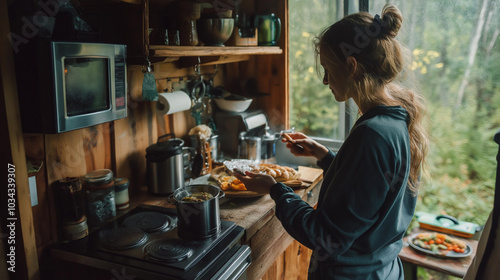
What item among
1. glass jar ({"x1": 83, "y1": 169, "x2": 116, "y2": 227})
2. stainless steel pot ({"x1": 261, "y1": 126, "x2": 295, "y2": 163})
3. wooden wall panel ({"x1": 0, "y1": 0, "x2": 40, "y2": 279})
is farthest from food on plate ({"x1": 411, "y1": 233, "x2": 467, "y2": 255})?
wooden wall panel ({"x1": 0, "y1": 0, "x2": 40, "y2": 279})

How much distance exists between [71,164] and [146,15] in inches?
26.4

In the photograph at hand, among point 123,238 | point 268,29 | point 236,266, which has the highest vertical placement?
point 268,29

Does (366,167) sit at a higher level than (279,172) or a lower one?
higher

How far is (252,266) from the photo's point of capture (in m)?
1.67

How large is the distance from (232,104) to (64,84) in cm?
130

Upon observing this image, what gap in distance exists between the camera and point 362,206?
1.05 m

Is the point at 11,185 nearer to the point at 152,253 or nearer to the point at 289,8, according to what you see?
the point at 152,253

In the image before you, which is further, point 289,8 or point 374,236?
point 289,8

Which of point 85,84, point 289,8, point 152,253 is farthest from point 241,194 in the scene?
point 289,8

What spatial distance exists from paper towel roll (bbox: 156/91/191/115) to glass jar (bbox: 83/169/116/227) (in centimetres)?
47

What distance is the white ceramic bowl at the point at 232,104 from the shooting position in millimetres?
2430

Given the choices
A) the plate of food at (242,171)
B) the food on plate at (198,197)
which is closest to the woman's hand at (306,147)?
the plate of food at (242,171)

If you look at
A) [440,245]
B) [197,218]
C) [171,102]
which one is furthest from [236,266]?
[440,245]

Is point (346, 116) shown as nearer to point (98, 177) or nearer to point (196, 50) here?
point (196, 50)
